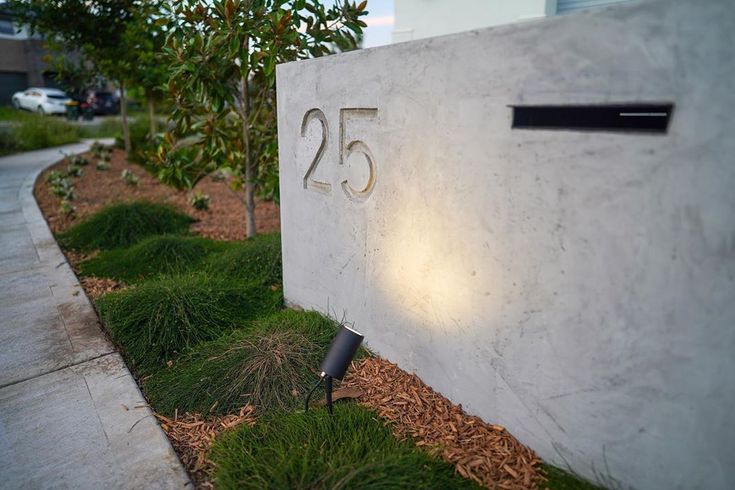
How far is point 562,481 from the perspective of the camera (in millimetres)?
2105

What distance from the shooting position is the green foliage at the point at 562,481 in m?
2.06

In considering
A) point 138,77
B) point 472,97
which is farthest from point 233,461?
point 138,77

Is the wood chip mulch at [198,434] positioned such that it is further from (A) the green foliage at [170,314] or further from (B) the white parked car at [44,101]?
(B) the white parked car at [44,101]

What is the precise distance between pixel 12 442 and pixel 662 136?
3296 millimetres

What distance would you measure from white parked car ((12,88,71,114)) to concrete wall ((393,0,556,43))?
23.4 meters

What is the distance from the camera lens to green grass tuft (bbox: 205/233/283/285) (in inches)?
176

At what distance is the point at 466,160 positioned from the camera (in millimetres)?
2305

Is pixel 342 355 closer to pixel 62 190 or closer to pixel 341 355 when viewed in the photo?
pixel 341 355

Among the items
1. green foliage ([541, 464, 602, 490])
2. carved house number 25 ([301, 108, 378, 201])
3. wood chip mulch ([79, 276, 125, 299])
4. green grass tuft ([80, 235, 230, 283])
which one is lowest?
green foliage ([541, 464, 602, 490])

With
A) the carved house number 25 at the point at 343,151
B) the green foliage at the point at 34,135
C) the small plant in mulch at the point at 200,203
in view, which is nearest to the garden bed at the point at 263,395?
the carved house number 25 at the point at 343,151

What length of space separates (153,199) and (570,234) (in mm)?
7390

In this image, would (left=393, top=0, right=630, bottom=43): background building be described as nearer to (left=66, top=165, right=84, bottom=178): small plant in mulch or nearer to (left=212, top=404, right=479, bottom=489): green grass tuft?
(left=212, top=404, right=479, bottom=489): green grass tuft

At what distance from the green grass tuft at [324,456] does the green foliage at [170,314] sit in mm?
1116

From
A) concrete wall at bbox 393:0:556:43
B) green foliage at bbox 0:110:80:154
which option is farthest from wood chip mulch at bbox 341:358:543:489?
green foliage at bbox 0:110:80:154
